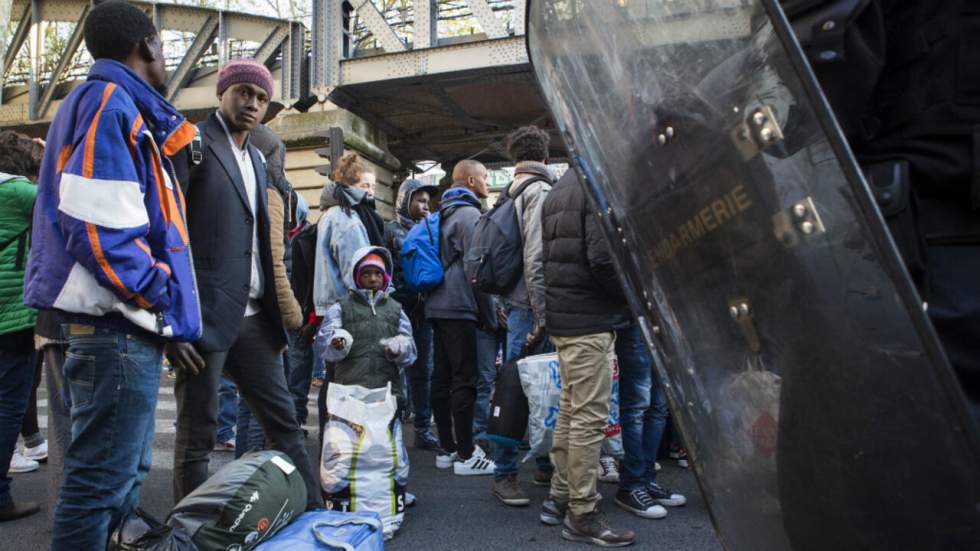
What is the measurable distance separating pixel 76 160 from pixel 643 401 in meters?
2.66

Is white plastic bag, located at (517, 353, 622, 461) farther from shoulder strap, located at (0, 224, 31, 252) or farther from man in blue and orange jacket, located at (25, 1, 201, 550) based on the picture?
shoulder strap, located at (0, 224, 31, 252)

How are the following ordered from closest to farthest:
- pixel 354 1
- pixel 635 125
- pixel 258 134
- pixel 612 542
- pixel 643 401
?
pixel 635 125 → pixel 612 542 → pixel 643 401 → pixel 258 134 → pixel 354 1

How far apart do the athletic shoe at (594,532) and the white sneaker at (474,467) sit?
3.99 feet

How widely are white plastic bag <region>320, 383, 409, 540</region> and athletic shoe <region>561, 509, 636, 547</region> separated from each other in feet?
2.64

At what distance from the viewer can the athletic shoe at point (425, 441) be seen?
16.6ft

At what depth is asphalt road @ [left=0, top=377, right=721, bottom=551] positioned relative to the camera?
3170mm

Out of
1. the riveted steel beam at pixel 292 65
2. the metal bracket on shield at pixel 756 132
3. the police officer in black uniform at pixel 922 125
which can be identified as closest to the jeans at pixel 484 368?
the police officer in black uniform at pixel 922 125

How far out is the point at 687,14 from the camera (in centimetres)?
89

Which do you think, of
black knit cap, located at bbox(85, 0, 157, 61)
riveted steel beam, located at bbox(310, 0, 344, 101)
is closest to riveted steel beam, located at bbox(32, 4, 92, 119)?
riveted steel beam, located at bbox(310, 0, 344, 101)

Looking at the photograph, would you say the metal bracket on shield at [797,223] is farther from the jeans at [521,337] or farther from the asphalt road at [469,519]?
the jeans at [521,337]

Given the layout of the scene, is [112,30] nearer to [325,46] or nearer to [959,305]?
[959,305]

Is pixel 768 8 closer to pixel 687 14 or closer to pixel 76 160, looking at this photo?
pixel 687 14

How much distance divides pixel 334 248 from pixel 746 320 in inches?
150

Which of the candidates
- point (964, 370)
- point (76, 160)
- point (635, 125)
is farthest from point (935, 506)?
point (76, 160)
